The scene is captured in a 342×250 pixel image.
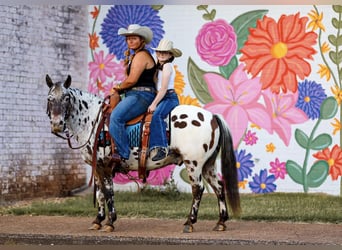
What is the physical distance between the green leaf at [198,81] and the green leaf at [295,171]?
195 centimetres

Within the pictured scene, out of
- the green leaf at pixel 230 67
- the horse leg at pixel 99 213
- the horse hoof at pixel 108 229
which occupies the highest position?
the green leaf at pixel 230 67

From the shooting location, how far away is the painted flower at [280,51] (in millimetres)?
14031

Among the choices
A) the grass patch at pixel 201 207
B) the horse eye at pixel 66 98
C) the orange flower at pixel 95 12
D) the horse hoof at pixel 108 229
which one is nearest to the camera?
the horse eye at pixel 66 98

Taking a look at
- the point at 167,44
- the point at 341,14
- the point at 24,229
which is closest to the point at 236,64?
the point at 341,14

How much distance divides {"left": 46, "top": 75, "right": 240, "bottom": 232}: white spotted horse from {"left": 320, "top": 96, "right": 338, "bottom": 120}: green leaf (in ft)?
13.7

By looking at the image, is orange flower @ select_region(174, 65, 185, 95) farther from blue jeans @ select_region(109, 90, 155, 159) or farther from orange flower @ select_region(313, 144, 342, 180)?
blue jeans @ select_region(109, 90, 155, 159)

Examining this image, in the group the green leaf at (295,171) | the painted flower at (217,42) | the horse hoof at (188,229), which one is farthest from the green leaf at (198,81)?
the horse hoof at (188,229)

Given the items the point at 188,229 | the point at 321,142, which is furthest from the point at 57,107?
the point at 321,142

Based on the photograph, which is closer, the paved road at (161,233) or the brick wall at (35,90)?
the paved road at (161,233)

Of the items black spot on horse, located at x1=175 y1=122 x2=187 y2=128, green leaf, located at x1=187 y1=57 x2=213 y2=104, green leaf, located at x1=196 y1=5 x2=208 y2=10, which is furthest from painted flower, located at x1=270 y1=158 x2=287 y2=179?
black spot on horse, located at x1=175 y1=122 x2=187 y2=128

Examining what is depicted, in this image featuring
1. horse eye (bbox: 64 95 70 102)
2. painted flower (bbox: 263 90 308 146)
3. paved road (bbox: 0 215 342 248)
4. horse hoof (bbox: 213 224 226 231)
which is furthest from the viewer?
painted flower (bbox: 263 90 308 146)

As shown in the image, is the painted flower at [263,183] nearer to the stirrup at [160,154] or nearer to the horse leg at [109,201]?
the stirrup at [160,154]

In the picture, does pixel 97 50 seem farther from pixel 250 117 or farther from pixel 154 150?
pixel 154 150

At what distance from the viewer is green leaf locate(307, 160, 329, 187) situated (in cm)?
1396
